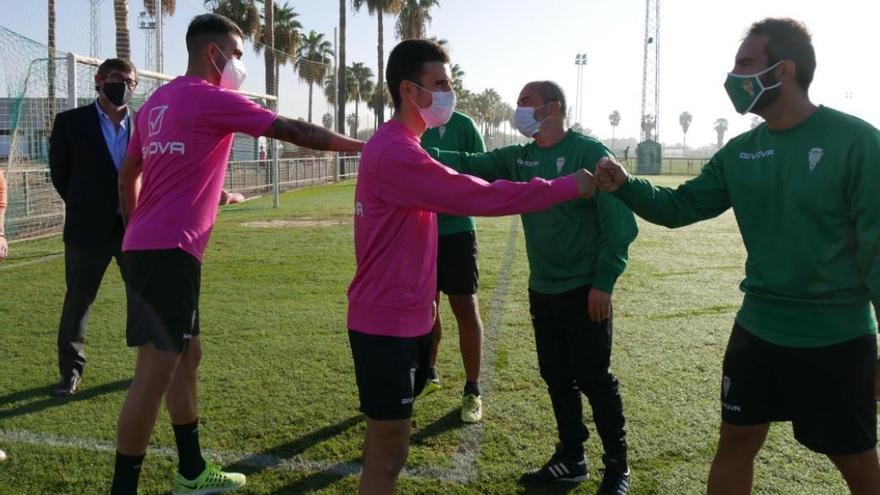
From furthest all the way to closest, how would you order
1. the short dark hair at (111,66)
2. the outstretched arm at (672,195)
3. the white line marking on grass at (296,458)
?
the short dark hair at (111,66)
the white line marking on grass at (296,458)
the outstretched arm at (672,195)

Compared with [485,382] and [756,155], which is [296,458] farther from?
[756,155]

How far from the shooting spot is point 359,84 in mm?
80438

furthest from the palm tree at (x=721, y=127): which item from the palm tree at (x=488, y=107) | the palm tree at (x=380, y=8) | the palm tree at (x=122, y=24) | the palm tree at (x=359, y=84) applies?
the palm tree at (x=122, y=24)

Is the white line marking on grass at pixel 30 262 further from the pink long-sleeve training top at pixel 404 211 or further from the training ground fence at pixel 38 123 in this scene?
the pink long-sleeve training top at pixel 404 211

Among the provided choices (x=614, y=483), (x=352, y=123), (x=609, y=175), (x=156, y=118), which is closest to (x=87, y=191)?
(x=156, y=118)

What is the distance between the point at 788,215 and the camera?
2523mm

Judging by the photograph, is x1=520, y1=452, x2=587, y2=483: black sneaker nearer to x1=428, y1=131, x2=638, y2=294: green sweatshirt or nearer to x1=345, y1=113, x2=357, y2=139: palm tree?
x1=428, y1=131, x2=638, y2=294: green sweatshirt

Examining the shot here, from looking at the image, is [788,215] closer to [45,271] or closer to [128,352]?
[128,352]

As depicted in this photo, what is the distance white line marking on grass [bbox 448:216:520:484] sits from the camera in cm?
374

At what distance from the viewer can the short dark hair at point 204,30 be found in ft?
10.6

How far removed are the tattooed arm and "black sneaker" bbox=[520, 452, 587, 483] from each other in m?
1.89

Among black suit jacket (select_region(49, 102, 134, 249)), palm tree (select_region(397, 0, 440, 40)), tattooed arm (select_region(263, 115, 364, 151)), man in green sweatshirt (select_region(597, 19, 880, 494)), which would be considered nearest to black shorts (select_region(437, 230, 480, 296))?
tattooed arm (select_region(263, 115, 364, 151))

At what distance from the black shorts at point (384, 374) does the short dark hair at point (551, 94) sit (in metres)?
1.57

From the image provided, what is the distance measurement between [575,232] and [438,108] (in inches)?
44.3
